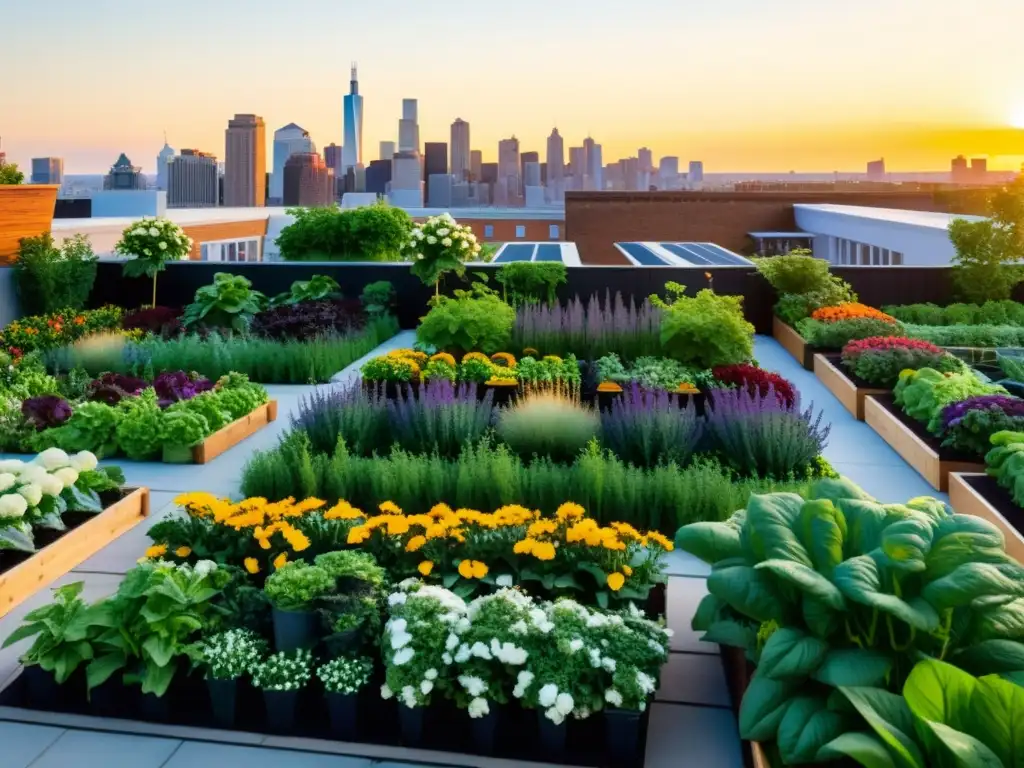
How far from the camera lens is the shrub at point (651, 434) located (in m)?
6.09

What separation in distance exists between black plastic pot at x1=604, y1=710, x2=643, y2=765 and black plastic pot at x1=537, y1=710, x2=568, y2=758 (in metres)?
0.15

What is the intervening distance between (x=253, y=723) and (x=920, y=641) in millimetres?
2185

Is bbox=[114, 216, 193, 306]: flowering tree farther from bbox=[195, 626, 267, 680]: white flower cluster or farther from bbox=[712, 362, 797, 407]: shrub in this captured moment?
bbox=[195, 626, 267, 680]: white flower cluster

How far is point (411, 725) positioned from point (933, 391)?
197 inches

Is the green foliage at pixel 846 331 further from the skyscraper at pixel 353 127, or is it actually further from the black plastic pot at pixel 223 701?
the skyscraper at pixel 353 127

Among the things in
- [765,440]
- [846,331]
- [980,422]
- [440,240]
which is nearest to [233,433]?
[765,440]

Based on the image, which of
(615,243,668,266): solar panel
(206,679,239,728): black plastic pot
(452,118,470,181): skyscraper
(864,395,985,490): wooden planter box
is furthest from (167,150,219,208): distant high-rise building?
(206,679,239,728): black plastic pot

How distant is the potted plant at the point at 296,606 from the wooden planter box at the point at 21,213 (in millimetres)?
10317

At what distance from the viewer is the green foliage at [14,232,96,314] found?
478 inches

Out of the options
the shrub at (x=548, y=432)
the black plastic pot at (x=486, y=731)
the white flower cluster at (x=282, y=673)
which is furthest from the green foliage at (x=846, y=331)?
the white flower cluster at (x=282, y=673)

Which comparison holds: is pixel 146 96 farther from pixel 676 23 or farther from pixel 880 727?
pixel 880 727

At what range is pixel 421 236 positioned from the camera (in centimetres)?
1152

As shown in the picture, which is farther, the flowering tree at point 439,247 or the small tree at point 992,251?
the small tree at point 992,251

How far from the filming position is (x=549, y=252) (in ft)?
61.4
